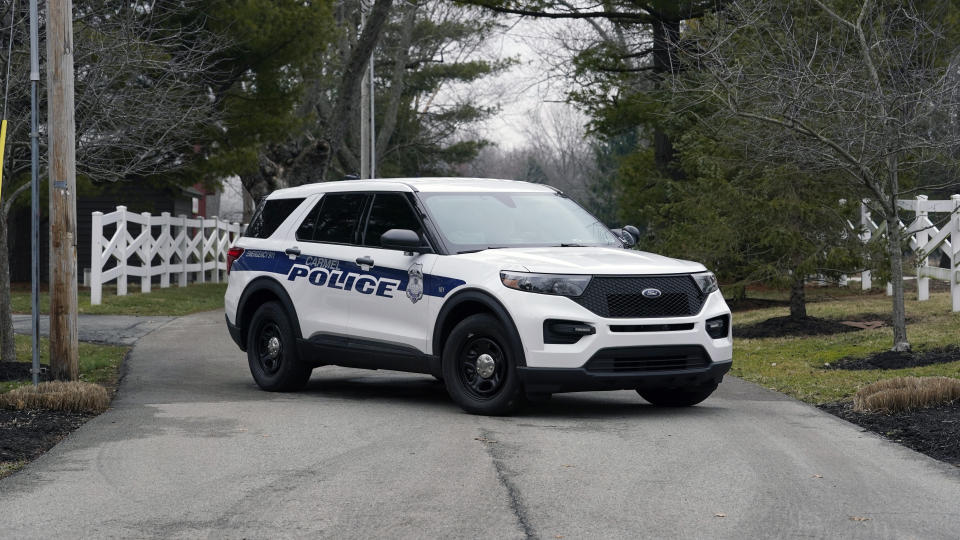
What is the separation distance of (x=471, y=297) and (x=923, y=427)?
3.39m

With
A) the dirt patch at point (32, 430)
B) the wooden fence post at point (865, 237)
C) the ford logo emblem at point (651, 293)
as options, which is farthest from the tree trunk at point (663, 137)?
the dirt patch at point (32, 430)

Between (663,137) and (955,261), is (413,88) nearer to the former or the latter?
(663,137)

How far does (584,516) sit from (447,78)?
47.5m

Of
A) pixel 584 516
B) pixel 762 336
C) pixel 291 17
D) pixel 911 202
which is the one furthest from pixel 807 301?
pixel 584 516

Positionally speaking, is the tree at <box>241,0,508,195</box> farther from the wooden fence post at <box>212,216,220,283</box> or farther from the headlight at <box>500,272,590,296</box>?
the headlight at <box>500,272,590,296</box>

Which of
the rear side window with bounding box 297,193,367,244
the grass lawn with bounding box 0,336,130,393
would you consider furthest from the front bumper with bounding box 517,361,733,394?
the grass lawn with bounding box 0,336,130,393

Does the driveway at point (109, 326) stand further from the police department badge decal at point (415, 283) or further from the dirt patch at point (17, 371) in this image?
the police department badge decal at point (415, 283)

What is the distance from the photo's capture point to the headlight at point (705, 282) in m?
10.5

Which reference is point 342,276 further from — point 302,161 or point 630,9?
point 302,161

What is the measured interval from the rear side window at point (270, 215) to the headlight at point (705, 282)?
4.07m

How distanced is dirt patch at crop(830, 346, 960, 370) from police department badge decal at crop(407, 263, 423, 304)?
5701 mm

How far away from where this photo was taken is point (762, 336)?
19.3 metres

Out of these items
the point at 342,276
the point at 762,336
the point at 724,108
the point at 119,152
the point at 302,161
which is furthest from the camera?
the point at 302,161

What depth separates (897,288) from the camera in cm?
1490
